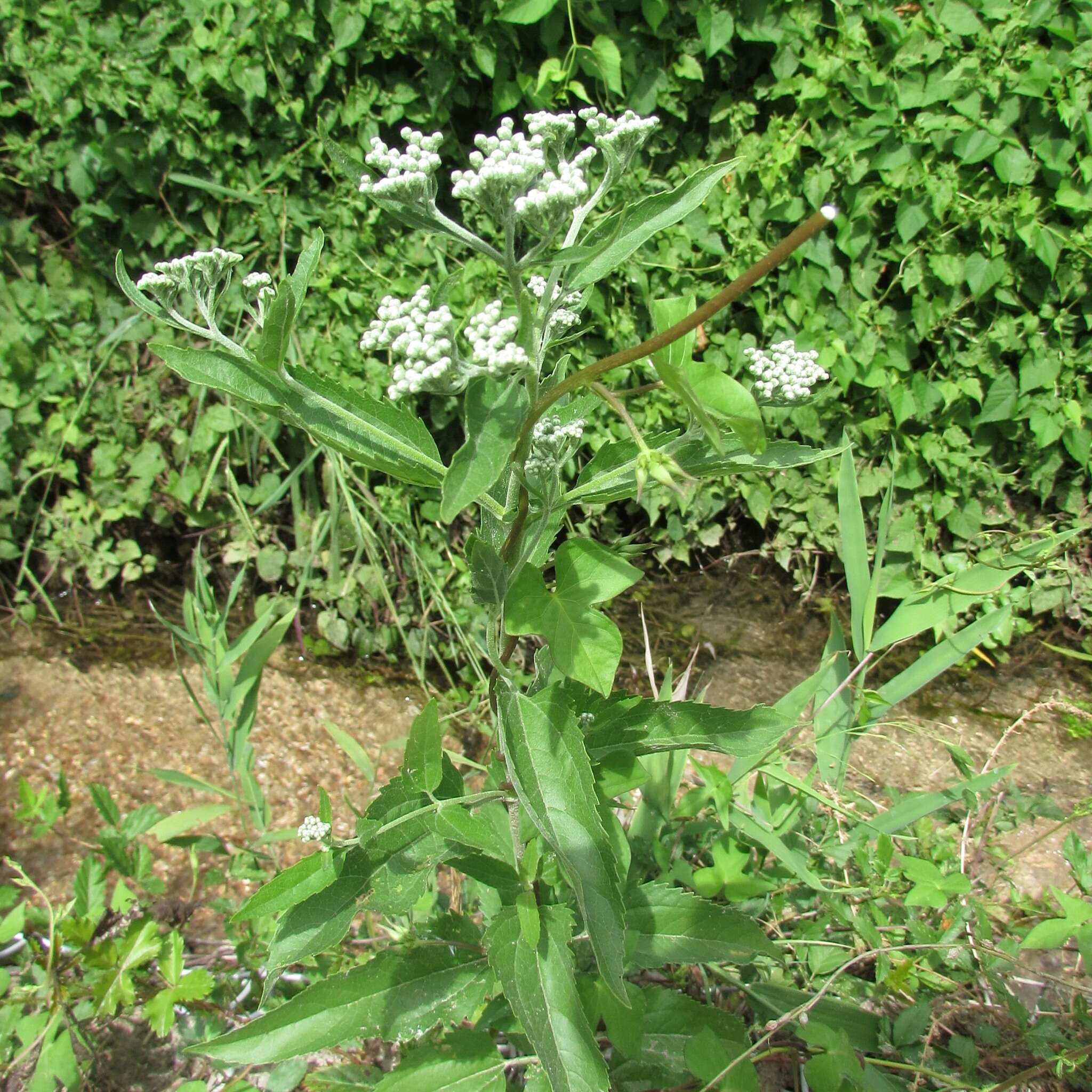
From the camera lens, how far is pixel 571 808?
2.89 ft

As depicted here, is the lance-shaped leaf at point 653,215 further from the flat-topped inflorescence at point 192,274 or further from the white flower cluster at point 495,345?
the flat-topped inflorescence at point 192,274

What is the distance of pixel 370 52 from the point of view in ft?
8.45

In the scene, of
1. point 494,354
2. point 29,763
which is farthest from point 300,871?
point 29,763

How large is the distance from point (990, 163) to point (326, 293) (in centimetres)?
209

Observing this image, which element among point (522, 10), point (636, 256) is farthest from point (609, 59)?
point (636, 256)

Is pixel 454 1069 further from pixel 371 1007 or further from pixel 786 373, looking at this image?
pixel 786 373

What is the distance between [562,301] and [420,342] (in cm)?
20

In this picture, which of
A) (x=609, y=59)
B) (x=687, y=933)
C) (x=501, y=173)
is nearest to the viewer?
(x=501, y=173)

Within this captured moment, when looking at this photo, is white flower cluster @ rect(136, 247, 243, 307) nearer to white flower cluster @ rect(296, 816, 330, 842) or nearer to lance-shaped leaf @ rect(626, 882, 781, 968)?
white flower cluster @ rect(296, 816, 330, 842)

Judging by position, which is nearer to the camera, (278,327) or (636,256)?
(278,327)

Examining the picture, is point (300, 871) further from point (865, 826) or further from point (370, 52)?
point (370, 52)

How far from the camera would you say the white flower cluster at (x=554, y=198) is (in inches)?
31.2

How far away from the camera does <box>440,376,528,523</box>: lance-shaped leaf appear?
2.54ft

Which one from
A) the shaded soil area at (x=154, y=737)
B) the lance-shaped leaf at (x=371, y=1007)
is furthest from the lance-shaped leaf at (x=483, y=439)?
the shaded soil area at (x=154, y=737)
